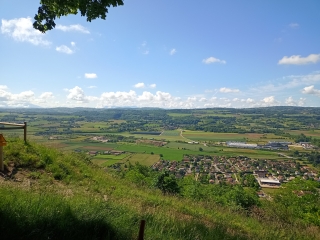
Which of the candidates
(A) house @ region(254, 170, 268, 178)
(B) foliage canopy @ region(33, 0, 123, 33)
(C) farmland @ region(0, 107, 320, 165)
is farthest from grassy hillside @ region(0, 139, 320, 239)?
(A) house @ region(254, 170, 268, 178)

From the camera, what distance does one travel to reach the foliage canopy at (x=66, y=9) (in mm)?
5691

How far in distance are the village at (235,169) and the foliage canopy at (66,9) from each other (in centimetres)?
3610

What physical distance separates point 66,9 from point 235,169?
170ft

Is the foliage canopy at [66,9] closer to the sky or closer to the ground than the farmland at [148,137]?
closer to the sky

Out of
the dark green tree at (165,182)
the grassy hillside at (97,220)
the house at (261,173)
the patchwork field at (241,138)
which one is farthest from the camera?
the patchwork field at (241,138)

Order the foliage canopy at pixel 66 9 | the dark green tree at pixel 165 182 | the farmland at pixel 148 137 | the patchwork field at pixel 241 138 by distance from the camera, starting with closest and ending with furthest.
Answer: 1. the foliage canopy at pixel 66 9
2. the dark green tree at pixel 165 182
3. the farmland at pixel 148 137
4. the patchwork field at pixel 241 138

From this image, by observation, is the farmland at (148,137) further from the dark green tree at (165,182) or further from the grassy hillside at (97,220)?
the grassy hillside at (97,220)

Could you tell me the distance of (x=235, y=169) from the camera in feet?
170

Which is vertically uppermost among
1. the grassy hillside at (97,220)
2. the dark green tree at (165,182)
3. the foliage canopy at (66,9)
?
the foliage canopy at (66,9)

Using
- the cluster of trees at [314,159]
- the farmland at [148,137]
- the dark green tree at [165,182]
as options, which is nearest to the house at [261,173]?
the farmland at [148,137]

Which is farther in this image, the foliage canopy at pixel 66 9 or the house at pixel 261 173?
the house at pixel 261 173

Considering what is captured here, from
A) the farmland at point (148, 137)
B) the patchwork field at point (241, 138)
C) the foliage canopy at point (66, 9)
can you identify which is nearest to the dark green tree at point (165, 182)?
the farmland at point (148, 137)

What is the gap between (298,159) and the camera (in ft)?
215

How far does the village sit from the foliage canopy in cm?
3610
